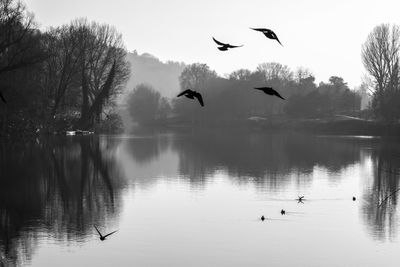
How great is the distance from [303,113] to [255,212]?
110 meters

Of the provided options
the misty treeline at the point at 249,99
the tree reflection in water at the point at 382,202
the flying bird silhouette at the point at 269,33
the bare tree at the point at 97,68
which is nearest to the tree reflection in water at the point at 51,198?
the tree reflection in water at the point at 382,202

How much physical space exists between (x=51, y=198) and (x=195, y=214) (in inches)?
296

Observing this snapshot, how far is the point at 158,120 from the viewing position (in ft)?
520

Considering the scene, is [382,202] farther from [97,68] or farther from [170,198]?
[97,68]

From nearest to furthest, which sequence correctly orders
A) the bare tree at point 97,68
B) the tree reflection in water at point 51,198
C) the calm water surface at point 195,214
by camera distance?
the calm water surface at point 195,214 → the tree reflection in water at point 51,198 → the bare tree at point 97,68

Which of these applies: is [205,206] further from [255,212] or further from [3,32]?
[3,32]

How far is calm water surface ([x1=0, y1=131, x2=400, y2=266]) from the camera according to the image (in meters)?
16.6

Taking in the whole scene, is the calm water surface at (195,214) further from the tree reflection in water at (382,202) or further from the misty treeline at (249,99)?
the misty treeline at (249,99)

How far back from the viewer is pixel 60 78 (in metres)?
82.3

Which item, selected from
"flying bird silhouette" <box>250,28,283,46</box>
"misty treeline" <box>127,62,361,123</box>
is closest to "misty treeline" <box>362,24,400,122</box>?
"misty treeline" <box>127,62,361,123</box>

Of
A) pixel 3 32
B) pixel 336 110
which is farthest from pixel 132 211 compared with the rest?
pixel 336 110

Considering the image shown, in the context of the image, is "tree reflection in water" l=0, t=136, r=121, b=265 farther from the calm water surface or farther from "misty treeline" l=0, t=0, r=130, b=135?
"misty treeline" l=0, t=0, r=130, b=135

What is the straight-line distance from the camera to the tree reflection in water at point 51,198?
18.6 meters

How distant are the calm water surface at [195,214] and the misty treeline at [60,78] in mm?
16122
